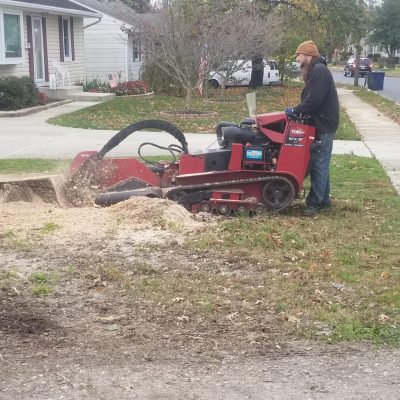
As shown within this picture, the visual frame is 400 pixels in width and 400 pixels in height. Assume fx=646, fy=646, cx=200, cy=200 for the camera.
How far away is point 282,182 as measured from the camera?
714cm

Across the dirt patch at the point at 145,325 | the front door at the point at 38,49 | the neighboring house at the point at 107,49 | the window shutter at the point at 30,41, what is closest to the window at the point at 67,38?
the front door at the point at 38,49

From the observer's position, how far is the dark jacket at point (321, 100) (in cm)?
698

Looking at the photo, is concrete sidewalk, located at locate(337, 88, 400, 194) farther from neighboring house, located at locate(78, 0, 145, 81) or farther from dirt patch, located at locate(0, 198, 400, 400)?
neighboring house, located at locate(78, 0, 145, 81)

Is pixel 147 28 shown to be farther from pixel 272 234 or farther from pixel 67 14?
pixel 272 234

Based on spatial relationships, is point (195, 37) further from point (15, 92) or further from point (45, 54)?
point (45, 54)

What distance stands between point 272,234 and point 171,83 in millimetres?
22108

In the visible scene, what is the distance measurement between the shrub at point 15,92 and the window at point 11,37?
4.67ft

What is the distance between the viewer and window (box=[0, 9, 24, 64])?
771 inches

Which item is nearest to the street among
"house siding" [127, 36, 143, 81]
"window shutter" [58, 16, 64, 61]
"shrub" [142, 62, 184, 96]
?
"shrub" [142, 62, 184, 96]

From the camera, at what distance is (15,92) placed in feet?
60.1

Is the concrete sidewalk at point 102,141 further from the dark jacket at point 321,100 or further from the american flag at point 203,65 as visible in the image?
the american flag at point 203,65

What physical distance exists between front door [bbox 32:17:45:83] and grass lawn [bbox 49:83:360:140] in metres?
3.08

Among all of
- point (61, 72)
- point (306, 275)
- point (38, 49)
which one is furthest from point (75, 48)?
point (306, 275)

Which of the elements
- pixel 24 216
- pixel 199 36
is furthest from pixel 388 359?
pixel 199 36
